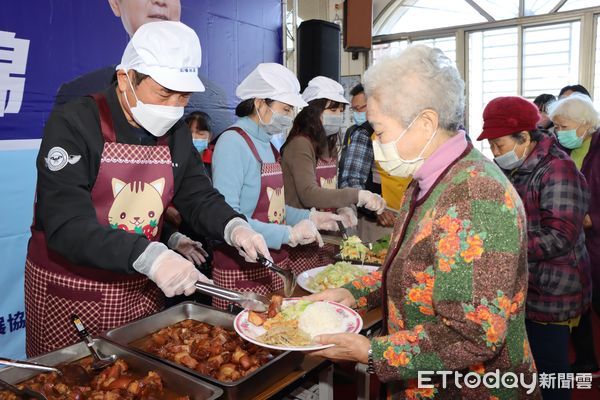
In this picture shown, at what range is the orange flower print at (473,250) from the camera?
115 centimetres

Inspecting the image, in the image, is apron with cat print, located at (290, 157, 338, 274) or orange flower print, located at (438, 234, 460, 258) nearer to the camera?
orange flower print, located at (438, 234, 460, 258)

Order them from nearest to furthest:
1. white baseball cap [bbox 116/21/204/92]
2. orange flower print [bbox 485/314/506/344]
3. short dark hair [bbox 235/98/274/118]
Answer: orange flower print [bbox 485/314/506/344], white baseball cap [bbox 116/21/204/92], short dark hair [bbox 235/98/274/118]

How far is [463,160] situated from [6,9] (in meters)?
2.31

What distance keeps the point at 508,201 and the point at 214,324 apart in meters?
1.16

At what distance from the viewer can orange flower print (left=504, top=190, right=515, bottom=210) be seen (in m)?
1.20

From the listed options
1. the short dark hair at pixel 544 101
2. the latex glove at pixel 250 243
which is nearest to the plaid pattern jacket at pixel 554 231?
the latex glove at pixel 250 243

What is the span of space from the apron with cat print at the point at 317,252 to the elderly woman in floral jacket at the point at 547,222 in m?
1.10

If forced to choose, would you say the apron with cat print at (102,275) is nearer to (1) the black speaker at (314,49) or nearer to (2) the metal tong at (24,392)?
(2) the metal tong at (24,392)

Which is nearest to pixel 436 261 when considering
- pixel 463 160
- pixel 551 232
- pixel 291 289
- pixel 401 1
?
pixel 463 160

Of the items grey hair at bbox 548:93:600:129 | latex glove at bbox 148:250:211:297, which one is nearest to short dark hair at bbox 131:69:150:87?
latex glove at bbox 148:250:211:297

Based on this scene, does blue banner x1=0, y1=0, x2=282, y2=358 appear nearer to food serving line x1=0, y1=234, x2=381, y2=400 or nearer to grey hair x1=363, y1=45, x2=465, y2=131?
food serving line x1=0, y1=234, x2=381, y2=400

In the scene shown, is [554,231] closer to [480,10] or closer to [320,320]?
[320,320]

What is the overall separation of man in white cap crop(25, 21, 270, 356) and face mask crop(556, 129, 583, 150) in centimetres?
275

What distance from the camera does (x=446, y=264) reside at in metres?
1.18
